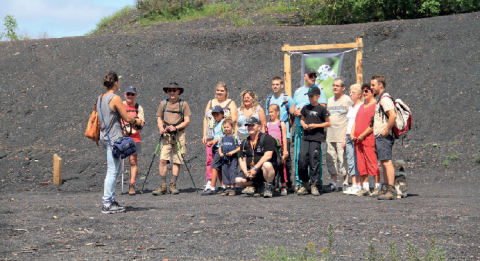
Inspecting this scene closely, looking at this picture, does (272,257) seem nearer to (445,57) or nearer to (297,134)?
A: (297,134)

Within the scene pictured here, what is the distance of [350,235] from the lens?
210 inches

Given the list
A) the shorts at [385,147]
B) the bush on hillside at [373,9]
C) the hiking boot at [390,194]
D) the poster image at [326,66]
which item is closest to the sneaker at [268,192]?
the hiking boot at [390,194]

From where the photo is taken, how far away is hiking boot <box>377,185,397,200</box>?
7703mm

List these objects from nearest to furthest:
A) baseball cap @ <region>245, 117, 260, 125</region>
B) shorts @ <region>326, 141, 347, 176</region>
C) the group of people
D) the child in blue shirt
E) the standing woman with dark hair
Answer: the standing woman with dark hair < the group of people < baseball cap @ <region>245, 117, 260, 125</region> < the child in blue shirt < shorts @ <region>326, 141, 347, 176</region>

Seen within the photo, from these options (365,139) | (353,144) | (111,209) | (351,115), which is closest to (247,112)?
(351,115)

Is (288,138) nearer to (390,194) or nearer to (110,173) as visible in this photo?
(390,194)

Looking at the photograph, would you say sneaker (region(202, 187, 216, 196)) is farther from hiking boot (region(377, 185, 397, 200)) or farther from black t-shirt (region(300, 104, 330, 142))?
hiking boot (region(377, 185, 397, 200))

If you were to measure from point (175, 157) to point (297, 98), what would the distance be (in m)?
2.56

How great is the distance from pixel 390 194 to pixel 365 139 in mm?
1011

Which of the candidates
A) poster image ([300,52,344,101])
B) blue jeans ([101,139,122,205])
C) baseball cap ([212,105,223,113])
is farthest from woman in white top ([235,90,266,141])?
blue jeans ([101,139,122,205])

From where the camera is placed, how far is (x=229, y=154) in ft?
28.7

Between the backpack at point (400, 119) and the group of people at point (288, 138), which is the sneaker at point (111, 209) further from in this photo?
the backpack at point (400, 119)

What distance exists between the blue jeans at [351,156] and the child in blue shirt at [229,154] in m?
1.99

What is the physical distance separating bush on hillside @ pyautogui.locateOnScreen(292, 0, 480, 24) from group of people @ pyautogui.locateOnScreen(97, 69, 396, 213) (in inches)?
491
